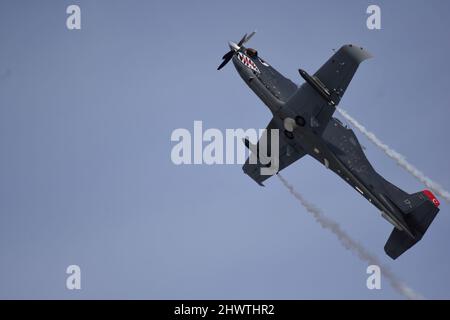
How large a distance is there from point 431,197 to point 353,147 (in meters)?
6.18

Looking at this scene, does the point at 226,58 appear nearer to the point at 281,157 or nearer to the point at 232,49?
the point at 232,49

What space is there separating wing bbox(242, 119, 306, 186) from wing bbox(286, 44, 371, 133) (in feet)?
14.3

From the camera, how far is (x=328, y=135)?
4647 cm

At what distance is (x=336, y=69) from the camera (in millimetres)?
43250

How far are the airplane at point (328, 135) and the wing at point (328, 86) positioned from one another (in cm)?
6

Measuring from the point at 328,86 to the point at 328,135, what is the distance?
3949mm

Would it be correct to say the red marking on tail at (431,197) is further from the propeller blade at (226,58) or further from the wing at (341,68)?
the propeller blade at (226,58)

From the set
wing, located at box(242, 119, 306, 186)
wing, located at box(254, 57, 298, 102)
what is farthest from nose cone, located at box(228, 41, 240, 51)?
wing, located at box(242, 119, 306, 186)

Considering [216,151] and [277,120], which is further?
[216,151]

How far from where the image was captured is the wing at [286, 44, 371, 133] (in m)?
42.5

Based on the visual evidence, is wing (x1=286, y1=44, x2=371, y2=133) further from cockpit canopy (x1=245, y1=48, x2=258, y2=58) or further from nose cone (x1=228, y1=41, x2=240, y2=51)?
nose cone (x1=228, y1=41, x2=240, y2=51)
